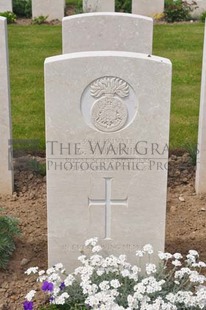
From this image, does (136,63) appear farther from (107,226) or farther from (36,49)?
(36,49)

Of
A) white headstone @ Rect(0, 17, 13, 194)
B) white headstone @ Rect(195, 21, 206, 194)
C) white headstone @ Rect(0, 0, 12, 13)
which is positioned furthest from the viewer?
white headstone @ Rect(0, 0, 12, 13)

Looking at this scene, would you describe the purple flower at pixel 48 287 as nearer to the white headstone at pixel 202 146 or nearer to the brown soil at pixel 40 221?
the brown soil at pixel 40 221

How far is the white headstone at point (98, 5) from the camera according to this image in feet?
45.0

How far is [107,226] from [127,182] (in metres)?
0.34

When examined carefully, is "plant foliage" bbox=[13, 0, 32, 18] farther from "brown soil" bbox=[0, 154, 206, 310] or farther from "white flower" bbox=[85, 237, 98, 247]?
"white flower" bbox=[85, 237, 98, 247]

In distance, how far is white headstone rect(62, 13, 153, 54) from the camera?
5160mm

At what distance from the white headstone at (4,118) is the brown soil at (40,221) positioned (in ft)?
0.48

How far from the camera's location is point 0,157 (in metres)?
5.38

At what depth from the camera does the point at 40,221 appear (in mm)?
4961

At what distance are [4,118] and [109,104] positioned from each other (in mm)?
1821

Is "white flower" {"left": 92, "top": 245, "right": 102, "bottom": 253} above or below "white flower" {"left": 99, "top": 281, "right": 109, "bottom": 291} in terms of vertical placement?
above

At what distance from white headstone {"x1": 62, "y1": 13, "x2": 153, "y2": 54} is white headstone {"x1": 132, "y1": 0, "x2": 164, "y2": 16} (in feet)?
29.2

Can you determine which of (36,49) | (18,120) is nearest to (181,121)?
(18,120)

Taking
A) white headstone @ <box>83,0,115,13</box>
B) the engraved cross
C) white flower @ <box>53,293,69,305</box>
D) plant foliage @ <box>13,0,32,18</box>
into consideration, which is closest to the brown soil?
white flower @ <box>53,293,69,305</box>
